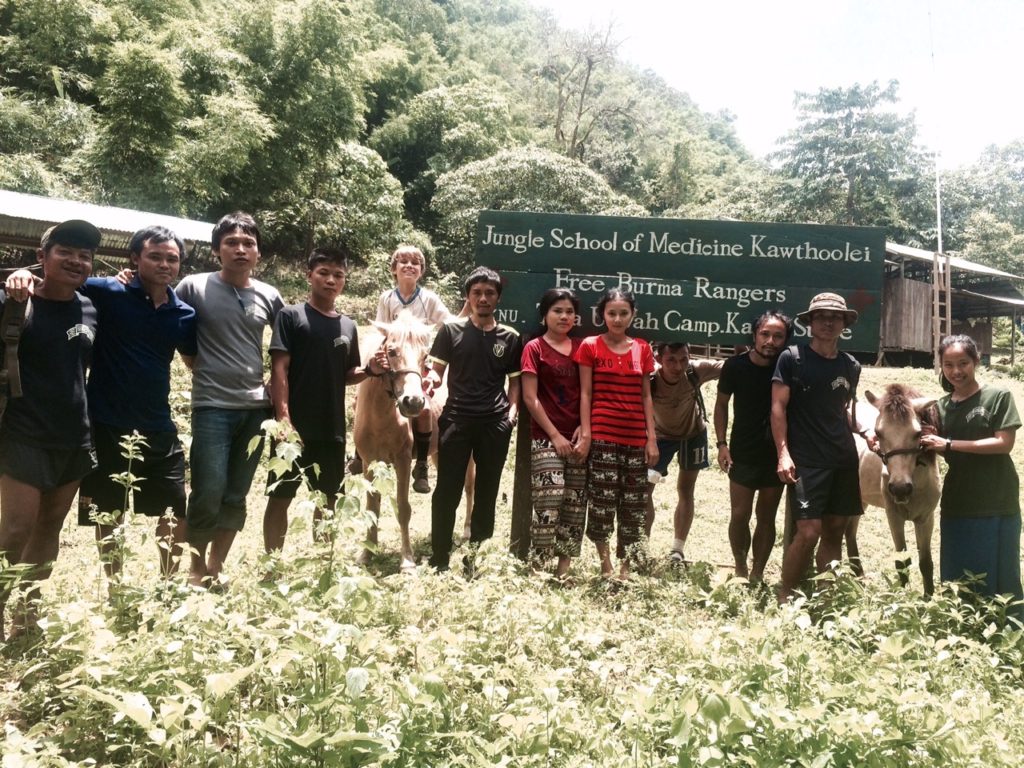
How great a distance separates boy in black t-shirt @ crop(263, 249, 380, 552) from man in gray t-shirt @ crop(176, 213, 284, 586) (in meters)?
0.16

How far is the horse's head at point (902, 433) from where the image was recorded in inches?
181

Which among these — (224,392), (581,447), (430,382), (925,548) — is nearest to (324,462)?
(224,392)

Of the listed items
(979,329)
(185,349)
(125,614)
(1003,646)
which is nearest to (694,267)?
(1003,646)

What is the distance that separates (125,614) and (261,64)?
29148 mm

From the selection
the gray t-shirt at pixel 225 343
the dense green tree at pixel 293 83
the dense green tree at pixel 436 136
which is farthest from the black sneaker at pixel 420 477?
the dense green tree at pixel 436 136

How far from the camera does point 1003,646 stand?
3207mm

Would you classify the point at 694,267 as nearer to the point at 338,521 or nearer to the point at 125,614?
the point at 338,521

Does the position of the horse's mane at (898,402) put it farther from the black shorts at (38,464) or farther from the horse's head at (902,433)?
the black shorts at (38,464)

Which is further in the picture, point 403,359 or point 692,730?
point 403,359

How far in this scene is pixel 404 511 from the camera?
529 cm

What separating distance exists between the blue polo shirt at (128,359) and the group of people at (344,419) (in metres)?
0.01

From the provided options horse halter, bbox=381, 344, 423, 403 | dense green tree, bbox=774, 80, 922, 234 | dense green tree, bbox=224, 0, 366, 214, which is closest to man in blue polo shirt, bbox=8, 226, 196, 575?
horse halter, bbox=381, 344, 423, 403

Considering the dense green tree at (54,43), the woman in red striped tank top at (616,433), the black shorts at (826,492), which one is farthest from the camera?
the dense green tree at (54,43)

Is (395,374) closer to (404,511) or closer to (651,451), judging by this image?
(404,511)
